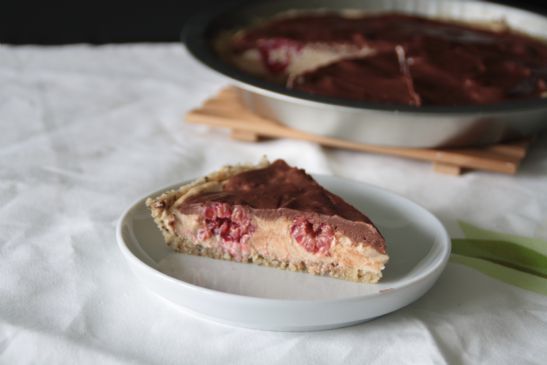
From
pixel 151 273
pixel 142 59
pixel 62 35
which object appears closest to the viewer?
pixel 151 273

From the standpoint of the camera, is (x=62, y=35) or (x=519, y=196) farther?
(x=62, y=35)

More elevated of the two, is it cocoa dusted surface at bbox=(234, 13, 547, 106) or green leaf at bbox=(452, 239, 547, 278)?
cocoa dusted surface at bbox=(234, 13, 547, 106)

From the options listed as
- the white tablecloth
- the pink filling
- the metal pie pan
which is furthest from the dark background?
the metal pie pan

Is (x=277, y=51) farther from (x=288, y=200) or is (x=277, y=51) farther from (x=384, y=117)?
(x=288, y=200)

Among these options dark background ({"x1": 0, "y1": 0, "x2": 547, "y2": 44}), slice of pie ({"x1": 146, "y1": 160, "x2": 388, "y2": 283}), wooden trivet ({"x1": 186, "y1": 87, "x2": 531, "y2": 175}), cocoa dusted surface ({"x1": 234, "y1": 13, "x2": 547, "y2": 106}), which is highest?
cocoa dusted surface ({"x1": 234, "y1": 13, "x2": 547, "y2": 106})

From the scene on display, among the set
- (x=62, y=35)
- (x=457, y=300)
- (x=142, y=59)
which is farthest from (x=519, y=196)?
(x=62, y=35)

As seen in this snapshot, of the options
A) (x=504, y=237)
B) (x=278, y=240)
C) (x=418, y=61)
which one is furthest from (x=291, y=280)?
(x=418, y=61)

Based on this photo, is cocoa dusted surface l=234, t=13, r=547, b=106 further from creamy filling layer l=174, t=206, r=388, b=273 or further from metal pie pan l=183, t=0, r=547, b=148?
creamy filling layer l=174, t=206, r=388, b=273

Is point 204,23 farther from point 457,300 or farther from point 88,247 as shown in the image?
point 457,300
